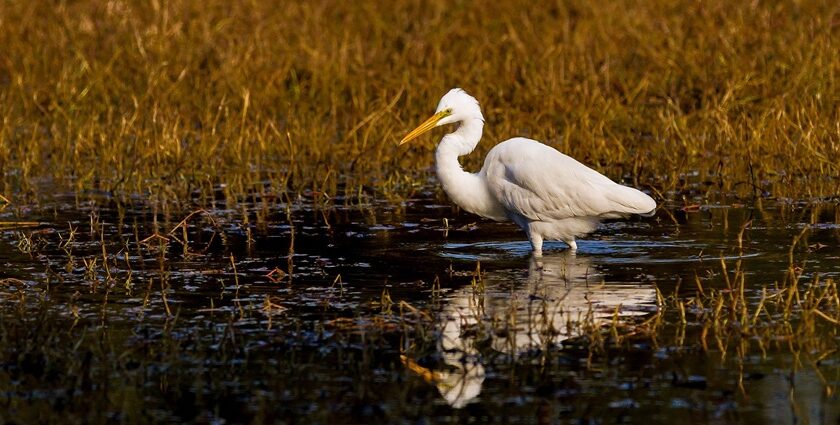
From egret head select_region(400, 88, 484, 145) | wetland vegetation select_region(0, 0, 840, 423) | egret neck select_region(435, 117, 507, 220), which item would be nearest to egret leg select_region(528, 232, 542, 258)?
wetland vegetation select_region(0, 0, 840, 423)

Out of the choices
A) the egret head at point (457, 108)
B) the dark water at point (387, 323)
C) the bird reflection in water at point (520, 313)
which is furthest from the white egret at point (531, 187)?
the bird reflection in water at point (520, 313)

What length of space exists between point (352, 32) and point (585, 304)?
27.5 ft

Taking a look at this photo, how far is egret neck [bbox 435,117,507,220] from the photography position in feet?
26.4

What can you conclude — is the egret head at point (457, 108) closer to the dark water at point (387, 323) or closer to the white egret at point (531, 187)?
the white egret at point (531, 187)

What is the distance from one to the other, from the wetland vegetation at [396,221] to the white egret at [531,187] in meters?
0.21

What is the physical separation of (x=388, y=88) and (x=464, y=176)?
14.2 feet

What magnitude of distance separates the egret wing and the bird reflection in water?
1.23 ft

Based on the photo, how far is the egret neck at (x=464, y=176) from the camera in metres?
8.04

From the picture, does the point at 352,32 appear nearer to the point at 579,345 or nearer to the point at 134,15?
the point at 134,15

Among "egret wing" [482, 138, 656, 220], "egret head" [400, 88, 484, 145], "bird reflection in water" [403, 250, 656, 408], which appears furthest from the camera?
"egret head" [400, 88, 484, 145]

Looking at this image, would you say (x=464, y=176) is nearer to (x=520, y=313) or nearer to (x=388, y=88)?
(x=520, y=313)

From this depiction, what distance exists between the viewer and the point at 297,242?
26.8 feet

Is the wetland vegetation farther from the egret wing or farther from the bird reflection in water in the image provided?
the egret wing

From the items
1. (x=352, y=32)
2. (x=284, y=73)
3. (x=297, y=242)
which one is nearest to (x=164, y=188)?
(x=297, y=242)
